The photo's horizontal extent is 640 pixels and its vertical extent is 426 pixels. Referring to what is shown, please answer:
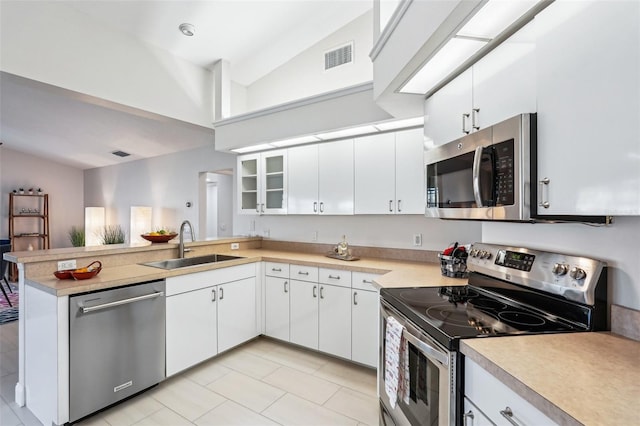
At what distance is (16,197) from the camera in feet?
23.5

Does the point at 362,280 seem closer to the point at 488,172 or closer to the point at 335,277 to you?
the point at 335,277

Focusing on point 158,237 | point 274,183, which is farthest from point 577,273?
point 158,237

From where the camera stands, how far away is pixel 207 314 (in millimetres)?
2811

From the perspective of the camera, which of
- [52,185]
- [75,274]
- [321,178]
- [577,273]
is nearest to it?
[577,273]

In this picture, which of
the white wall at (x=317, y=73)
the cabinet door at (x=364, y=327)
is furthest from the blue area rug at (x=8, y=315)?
the cabinet door at (x=364, y=327)

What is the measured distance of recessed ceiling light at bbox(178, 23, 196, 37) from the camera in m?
3.05

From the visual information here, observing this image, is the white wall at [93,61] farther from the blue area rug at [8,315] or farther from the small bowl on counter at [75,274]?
the blue area rug at [8,315]

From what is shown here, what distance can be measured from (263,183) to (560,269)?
9.89 feet

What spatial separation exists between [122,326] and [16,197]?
7.43 m

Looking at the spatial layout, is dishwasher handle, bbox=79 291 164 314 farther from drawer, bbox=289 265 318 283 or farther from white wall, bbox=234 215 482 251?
white wall, bbox=234 215 482 251

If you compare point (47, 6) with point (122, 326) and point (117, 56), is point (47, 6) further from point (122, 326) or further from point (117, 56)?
point (122, 326)

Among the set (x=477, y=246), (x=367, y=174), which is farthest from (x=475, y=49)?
(x=367, y=174)

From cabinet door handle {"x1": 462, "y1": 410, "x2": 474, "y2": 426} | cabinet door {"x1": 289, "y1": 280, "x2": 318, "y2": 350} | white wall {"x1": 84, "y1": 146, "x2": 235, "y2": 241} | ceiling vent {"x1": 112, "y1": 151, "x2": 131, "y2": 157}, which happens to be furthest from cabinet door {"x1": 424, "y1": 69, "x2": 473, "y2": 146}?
ceiling vent {"x1": 112, "y1": 151, "x2": 131, "y2": 157}

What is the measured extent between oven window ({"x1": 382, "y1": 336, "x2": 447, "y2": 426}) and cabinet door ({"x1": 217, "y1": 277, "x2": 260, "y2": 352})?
1.88m
